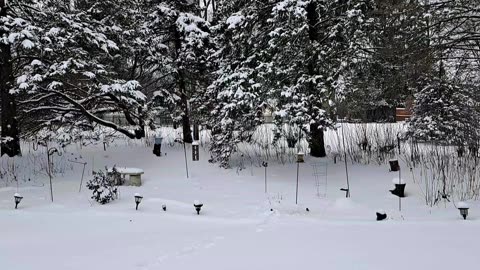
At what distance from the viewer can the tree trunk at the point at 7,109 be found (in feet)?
30.2

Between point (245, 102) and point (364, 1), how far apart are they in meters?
3.04

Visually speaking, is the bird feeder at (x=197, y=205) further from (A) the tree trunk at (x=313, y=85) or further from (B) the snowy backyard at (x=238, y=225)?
(A) the tree trunk at (x=313, y=85)

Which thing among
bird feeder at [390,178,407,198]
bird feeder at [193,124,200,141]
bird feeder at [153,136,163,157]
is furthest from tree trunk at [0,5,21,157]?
bird feeder at [390,178,407,198]

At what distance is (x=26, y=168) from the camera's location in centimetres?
895

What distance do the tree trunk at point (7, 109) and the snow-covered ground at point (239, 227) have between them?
1.71m

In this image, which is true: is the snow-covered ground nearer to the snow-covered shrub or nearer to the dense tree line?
the snow-covered shrub

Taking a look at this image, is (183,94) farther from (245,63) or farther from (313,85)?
(313,85)

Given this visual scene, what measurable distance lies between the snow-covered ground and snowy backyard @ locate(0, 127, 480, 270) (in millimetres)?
14

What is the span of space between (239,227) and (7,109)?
287 inches

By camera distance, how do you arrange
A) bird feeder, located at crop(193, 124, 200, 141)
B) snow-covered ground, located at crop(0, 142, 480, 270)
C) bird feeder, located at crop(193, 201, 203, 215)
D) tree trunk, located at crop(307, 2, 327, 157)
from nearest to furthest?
snow-covered ground, located at crop(0, 142, 480, 270)
bird feeder, located at crop(193, 201, 203, 215)
tree trunk, located at crop(307, 2, 327, 157)
bird feeder, located at crop(193, 124, 200, 141)

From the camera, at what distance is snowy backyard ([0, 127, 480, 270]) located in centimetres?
364

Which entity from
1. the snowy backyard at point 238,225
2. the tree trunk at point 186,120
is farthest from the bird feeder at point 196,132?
the snowy backyard at point 238,225

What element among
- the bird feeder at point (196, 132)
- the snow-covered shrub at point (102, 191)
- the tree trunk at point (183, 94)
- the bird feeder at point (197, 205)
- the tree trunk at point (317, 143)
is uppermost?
the tree trunk at point (183, 94)

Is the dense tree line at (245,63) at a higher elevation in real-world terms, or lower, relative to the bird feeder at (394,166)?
higher
